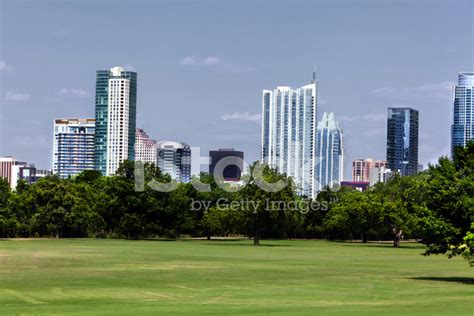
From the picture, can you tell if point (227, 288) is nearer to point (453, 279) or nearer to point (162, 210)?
point (453, 279)

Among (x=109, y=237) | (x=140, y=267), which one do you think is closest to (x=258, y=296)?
(x=140, y=267)

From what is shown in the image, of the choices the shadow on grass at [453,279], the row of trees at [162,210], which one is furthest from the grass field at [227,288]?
Answer: the row of trees at [162,210]

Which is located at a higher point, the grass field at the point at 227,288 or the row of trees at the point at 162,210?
the row of trees at the point at 162,210

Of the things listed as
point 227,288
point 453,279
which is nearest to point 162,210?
point 453,279

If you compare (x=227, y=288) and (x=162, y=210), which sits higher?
(x=162, y=210)

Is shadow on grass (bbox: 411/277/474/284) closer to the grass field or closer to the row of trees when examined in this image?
the grass field

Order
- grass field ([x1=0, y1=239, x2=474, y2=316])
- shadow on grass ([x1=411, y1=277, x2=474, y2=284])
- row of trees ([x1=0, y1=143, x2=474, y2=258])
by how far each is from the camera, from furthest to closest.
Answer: row of trees ([x1=0, y1=143, x2=474, y2=258]), shadow on grass ([x1=411, y1=277, x2=474, y2=284]), grass field ([x1=0, y1=239, x2=474, y2=316])

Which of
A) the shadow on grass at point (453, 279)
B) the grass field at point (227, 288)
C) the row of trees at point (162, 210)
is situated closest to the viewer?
the grass field at point (227, 288)

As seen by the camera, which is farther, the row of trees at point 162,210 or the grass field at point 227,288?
the row of trees at point 162,210

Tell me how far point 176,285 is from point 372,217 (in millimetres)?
76228

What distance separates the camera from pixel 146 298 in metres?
30.7

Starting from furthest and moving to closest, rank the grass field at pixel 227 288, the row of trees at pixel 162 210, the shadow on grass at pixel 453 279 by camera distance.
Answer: the row of trees at pixel 162 210 < the shadow on grass at pixel 453 279 < the grass field at pixel 227 288

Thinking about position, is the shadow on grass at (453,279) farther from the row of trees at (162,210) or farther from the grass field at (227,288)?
the row of trees at (162,210)

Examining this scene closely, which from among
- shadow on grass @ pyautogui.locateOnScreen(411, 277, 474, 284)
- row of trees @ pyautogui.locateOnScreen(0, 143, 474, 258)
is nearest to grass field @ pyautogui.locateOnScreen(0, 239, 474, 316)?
shadow on grass @ pyautogui.locateOnScreen(411, 277, 474, 284)
